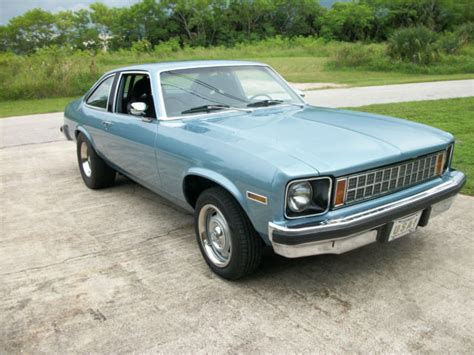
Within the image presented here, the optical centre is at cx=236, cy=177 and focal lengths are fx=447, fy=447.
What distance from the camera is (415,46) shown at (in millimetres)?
21875

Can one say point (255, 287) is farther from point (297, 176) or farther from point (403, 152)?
point (403, 152)

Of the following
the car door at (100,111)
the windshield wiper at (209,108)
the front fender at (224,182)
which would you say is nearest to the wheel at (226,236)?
the front fender at (224,182)

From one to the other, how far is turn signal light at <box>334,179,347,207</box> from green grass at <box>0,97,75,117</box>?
1206 cm

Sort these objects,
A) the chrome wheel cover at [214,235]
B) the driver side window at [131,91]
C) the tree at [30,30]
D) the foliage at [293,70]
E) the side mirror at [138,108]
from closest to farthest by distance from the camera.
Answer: the chrome wheel cover at [214,235]
the side mirror at [138,108]
the driver side window at [131,91]
the foliage at [293,70]
the tree at [30,30]

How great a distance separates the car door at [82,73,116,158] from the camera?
492cm

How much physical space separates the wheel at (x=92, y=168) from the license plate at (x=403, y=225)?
357 centimetres

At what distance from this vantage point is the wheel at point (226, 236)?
3002 mm

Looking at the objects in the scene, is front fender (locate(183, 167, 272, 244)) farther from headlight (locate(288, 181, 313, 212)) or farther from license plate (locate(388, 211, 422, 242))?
license plate (locate(388, 211, 422, 242))

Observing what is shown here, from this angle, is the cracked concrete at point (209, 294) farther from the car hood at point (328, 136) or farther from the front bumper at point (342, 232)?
the car hood at point (328, 136)

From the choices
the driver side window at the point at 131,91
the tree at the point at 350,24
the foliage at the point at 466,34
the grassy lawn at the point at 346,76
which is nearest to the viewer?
the driver side window at the point at 131,91

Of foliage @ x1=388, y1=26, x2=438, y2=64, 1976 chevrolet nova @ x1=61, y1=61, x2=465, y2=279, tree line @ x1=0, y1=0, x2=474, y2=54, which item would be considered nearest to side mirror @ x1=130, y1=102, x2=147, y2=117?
1976 chevrolet nova @ x1=61, y1=61, x2=465, y2=279

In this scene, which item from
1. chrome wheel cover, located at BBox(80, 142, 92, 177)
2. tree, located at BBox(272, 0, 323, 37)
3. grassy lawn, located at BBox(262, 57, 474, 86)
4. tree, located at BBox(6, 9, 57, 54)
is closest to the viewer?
chrome wheel cover, located at BBox(80, 142, 92, 177)

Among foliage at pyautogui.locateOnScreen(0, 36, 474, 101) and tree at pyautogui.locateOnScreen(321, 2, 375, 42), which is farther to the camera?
tree at pyautogui.locateOnScreen(321, 2, 375, 42)

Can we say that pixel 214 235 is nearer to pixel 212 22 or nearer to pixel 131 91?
pixel 131 91
